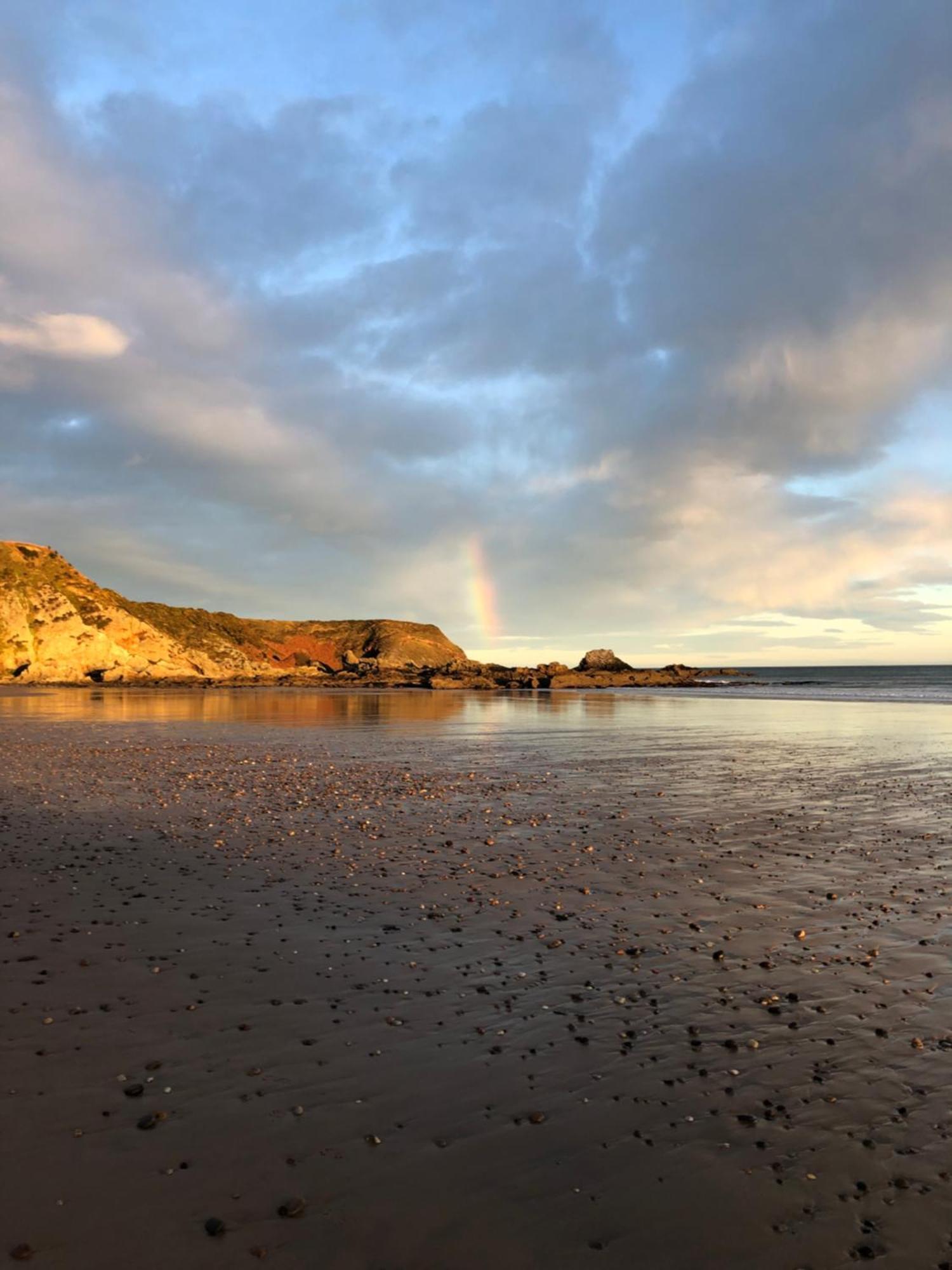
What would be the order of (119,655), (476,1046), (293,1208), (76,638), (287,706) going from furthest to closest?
(119,655), (76,638), (287,706), (476,1046), (293,1208)

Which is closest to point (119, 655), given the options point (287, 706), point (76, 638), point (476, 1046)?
point (76, 638)

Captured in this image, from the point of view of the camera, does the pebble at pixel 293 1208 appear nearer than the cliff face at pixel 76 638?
Yes

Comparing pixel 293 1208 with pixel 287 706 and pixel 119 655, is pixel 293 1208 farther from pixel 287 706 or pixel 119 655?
pixel 119 655

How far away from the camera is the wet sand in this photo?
4.86 meters

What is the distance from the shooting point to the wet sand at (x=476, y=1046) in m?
4.86

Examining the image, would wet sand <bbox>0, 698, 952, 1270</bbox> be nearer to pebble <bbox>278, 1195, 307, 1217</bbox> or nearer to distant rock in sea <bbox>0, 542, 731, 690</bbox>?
pebble <bbox>278, 1195, 307, 1217</bbox>

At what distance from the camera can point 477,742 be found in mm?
36875

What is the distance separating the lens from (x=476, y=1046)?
23.5ft

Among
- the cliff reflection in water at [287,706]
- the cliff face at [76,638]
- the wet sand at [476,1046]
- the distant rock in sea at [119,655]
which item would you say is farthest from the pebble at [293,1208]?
the cliff face at [76,638]

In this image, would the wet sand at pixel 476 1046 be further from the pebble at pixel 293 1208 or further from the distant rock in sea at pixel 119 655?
the distant rock in sea at pixel 119 655

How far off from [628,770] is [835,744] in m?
13.8

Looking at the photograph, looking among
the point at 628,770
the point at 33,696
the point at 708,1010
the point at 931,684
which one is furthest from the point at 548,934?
the point at 931,684

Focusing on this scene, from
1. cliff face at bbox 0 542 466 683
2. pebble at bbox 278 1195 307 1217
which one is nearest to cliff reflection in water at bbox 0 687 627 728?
cliff face at bbox 0 542 466 683

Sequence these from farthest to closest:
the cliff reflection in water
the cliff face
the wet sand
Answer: the cliff face < the cliff reflection in water < the wet sand
